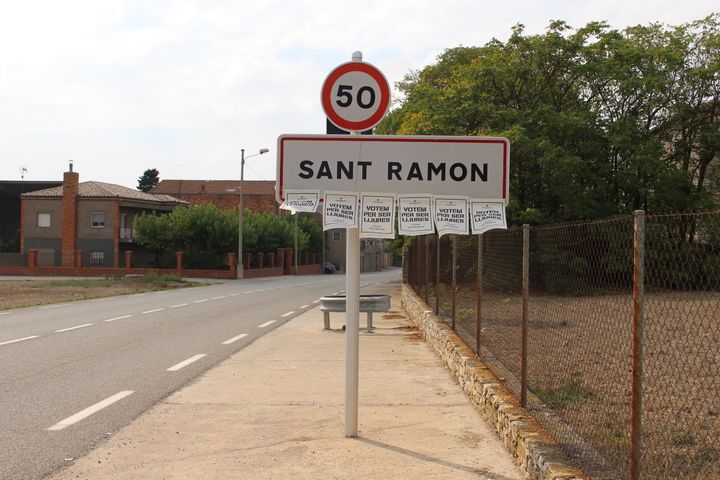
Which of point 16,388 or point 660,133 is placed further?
point 660,133

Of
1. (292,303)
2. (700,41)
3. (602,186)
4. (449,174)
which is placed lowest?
(292,303)

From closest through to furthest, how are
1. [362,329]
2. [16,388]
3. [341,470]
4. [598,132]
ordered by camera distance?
[341,470], [16,388], [362,329], [598,132]

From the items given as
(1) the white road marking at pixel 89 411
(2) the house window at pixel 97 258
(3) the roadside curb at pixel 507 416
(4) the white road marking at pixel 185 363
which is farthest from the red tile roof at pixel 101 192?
(1) the white road marking at pixel 89 411

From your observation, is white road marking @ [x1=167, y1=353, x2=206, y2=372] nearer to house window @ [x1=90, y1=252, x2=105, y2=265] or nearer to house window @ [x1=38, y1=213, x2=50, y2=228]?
house window @ [x1=90, y1=252, x2=105, y2=265]

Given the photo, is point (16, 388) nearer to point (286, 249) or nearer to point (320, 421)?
point (320, 421)

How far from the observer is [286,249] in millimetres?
68750

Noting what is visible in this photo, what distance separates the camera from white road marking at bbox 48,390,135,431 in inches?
260

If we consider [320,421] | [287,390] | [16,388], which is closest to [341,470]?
[320,421]

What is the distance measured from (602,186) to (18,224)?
62.3m

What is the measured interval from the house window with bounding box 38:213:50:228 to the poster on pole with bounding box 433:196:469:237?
6139cm

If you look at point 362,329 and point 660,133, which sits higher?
point 660,133

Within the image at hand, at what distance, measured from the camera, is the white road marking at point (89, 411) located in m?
6.61

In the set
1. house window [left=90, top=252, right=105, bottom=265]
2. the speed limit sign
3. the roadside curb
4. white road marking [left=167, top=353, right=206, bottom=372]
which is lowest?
white road marking [left=167, top=353, right=206, bottom=372]

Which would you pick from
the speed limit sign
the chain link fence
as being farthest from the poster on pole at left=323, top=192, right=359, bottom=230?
the chain link fence
